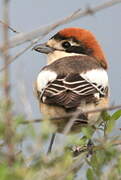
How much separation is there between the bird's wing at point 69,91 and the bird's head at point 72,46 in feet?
2.81

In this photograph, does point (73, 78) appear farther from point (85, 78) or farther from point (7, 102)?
point (7, 102)

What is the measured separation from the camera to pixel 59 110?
14.3 ft

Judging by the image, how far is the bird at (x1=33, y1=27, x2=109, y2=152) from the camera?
13.9 ft

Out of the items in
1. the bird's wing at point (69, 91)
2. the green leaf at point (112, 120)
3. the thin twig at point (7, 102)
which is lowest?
the green leaf at point (112, 120)

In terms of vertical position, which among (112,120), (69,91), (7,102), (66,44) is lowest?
(112,120)

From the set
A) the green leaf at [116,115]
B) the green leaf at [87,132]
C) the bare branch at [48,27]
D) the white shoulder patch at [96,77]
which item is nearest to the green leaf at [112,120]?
the green leaf at [116,115]

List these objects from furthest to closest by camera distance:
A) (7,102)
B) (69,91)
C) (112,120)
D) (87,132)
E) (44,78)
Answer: (44,78), (69,91), (112,120), (87,132), (7,102)

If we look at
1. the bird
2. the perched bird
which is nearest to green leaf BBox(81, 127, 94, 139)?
the bird

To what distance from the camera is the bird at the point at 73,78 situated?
423 cm

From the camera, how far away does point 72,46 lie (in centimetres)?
556

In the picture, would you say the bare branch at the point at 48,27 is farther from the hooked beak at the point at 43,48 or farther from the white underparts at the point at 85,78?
the hooked beak at the point at 43,48

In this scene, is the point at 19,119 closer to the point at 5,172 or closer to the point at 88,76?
the point at 5,172

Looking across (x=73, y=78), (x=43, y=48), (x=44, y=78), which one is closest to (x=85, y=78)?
(x=73, y=78)

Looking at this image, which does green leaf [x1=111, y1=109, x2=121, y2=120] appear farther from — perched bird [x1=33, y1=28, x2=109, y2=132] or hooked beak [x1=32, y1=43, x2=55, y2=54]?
hooked beak [x1=32, y1=43, x2=55, y2=54]
